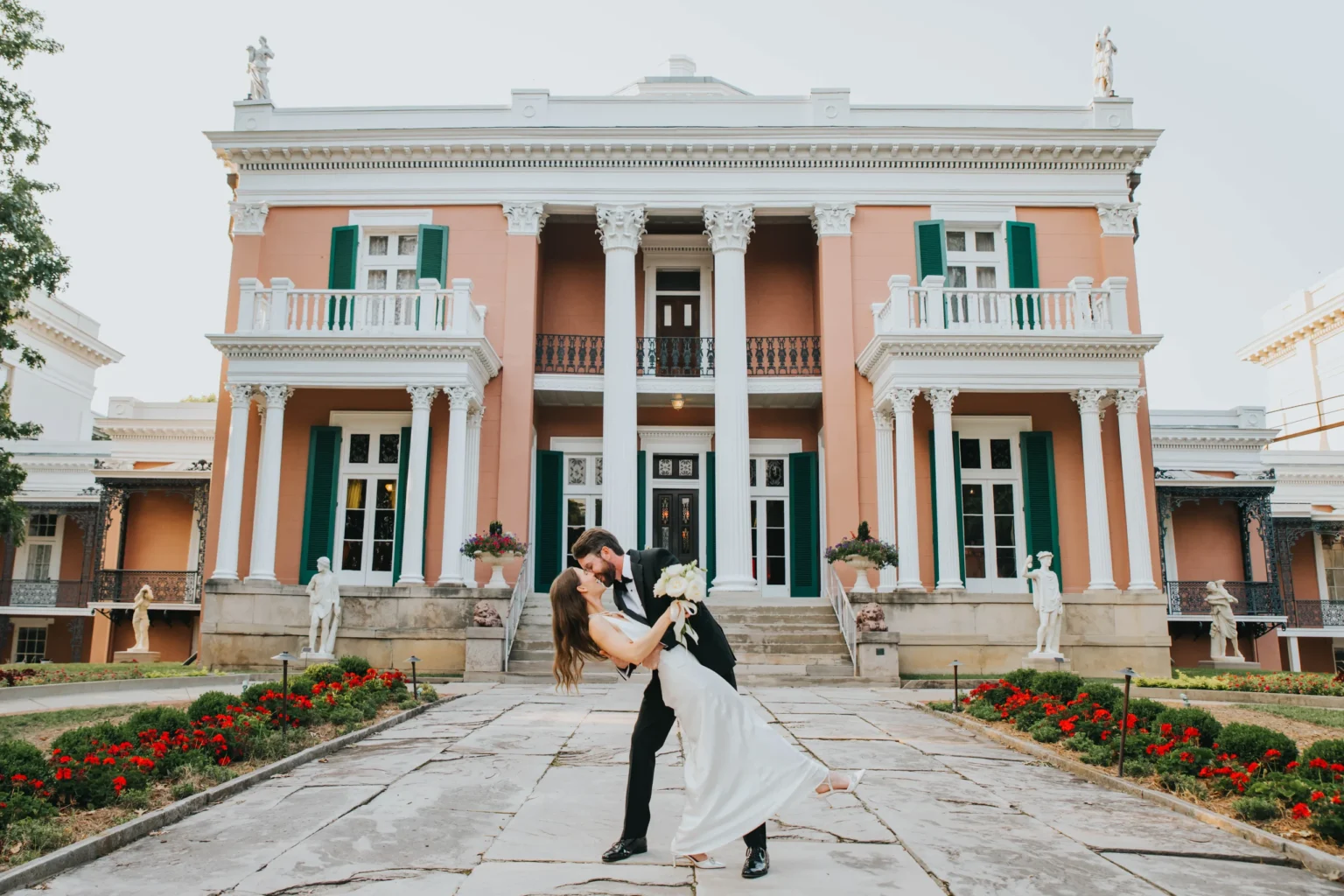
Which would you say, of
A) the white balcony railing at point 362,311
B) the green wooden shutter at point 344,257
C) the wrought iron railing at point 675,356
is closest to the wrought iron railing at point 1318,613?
the wrought iron railing at point 675,356

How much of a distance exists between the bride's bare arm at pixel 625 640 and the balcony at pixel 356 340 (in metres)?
12.9

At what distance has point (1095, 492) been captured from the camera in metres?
16.8

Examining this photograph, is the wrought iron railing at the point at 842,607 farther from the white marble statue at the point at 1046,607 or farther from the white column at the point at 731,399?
the white marble statue at the point at 1046,607

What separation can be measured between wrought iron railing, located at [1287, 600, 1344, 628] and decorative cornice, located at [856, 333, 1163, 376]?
1153cm

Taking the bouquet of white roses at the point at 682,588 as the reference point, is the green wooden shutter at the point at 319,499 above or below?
above

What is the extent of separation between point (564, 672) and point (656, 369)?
15.2 meters

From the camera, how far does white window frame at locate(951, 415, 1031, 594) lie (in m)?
17.9

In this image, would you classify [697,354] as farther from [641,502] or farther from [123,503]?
[123,503]

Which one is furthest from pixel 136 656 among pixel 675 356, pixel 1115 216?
pixel 1115 216

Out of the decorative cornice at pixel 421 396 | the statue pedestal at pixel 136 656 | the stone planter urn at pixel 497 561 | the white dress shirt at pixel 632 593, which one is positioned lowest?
the statue pedestal at pixel 136 656

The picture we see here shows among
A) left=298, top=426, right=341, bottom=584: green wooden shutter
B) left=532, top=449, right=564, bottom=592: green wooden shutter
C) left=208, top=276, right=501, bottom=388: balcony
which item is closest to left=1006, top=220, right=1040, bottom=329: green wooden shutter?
left=532, top=449, right=564, bottom=592: green wooden shutter

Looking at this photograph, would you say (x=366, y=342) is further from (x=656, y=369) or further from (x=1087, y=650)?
(x=1087, y=650)

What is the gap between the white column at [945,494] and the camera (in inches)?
643

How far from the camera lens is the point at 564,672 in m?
4.48
